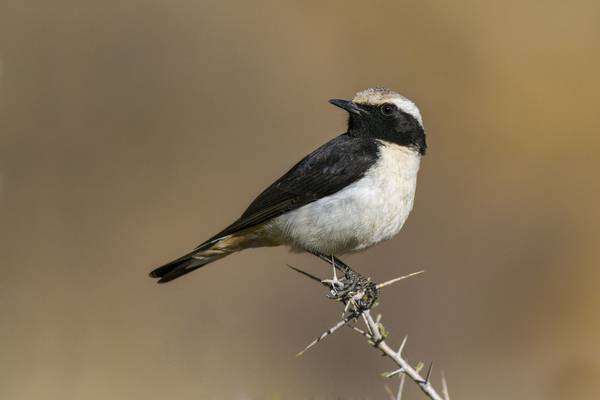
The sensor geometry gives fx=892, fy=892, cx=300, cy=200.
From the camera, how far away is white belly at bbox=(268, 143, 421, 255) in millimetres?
5598

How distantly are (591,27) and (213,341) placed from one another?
6.19m

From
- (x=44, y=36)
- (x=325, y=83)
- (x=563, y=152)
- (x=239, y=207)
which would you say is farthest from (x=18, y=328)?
(x=563, y=152)

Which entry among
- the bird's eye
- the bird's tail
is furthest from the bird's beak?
the bird's tail

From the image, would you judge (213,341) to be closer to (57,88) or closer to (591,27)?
(57,88)

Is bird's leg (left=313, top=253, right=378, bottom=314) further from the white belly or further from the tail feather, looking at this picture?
the tail feather

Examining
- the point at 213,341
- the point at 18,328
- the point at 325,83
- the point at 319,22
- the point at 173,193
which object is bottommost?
the point at 213,341

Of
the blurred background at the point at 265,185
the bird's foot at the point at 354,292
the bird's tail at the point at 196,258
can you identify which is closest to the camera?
the bird's foot at the point at 354,292

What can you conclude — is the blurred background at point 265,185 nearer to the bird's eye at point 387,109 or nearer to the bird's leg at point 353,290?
the bird's leg at point 353,290

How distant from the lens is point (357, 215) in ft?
18.3

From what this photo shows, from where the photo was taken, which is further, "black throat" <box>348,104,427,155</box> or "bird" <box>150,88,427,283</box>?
"black throat" <box>348,104,427,155</box>

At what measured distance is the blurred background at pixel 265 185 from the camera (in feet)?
28.5

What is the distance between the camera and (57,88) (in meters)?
10.1

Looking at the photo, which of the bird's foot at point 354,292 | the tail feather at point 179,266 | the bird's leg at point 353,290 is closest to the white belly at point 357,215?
the bird's leg at point 353,290

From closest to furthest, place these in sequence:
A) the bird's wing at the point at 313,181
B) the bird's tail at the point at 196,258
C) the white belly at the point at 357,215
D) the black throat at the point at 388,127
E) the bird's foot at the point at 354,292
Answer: the bird's foot at the point at 354,292, the white belly at the point at 357,215, the bird's wing at the point at 313,181, the bird's tail at the point at 196,258, the black throat at the point at 388,127
